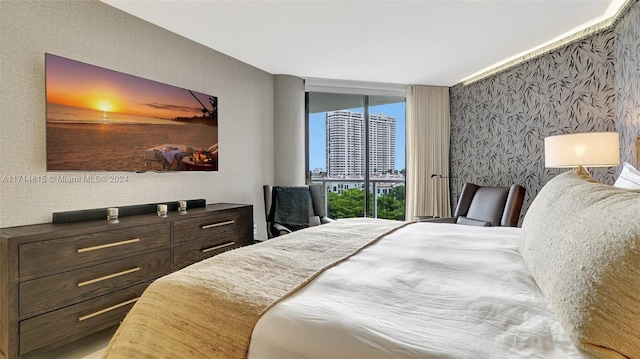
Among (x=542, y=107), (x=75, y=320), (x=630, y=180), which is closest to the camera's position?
(x=630, y=180)

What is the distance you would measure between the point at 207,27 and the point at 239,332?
9.19ft

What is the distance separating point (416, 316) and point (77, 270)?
2040mm

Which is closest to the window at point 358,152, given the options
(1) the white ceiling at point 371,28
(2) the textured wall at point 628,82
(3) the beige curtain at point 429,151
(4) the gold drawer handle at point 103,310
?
(3) the beige curtain at point 429,151

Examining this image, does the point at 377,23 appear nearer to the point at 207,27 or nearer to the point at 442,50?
Answer: the point at 442,50

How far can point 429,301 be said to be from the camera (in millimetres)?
917

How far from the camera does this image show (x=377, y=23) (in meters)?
2.81

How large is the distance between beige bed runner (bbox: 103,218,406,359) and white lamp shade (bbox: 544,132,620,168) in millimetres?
2131

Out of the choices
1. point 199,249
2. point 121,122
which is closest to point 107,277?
point 199,249

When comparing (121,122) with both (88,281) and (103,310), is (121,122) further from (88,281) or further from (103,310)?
(103,310)

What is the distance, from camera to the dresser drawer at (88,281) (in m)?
1.79

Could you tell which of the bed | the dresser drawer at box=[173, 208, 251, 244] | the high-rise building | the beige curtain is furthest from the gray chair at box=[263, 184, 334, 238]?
the bed

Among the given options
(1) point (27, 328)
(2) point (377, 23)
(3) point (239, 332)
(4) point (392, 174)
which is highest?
(2) point (377, 23)

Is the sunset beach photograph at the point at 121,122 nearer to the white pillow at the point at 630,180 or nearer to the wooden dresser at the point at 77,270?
the wooden dresser at the point at 77,270

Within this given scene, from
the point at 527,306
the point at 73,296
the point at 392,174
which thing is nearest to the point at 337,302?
the point at 527,306
